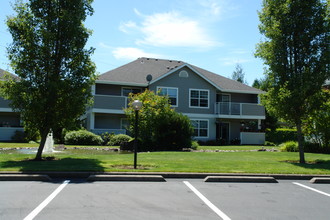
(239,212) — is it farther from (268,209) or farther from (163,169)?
(163,169)

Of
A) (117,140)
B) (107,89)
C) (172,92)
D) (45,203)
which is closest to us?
(45,203)

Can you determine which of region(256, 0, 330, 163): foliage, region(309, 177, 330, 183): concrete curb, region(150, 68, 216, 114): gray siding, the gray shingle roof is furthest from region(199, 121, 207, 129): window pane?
region(309, 177, 330, 183): concrete curb

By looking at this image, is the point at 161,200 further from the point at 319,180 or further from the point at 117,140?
the point at 117,140

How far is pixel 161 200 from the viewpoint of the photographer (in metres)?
7.13

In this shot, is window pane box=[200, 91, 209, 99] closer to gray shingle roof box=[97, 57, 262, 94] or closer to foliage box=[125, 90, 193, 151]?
gray shingle roof box=[97, 57, 262, 94]

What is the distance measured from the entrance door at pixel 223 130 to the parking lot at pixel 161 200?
23523 mm

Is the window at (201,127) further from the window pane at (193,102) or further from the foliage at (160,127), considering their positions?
the foliage at (160,127)

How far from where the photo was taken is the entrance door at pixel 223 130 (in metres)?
33.0

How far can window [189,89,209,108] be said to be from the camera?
1221 inches

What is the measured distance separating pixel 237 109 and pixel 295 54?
58.1 feet

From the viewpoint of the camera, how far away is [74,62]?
42.6 feet

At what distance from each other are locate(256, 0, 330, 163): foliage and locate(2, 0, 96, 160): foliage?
299 inches

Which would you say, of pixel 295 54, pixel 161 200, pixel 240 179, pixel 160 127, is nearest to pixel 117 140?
pixel 160 127

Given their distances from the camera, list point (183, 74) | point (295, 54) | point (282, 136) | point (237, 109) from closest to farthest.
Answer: point (295, 54) → point (183, 74) → point (237, 109) → point (282, 136)
